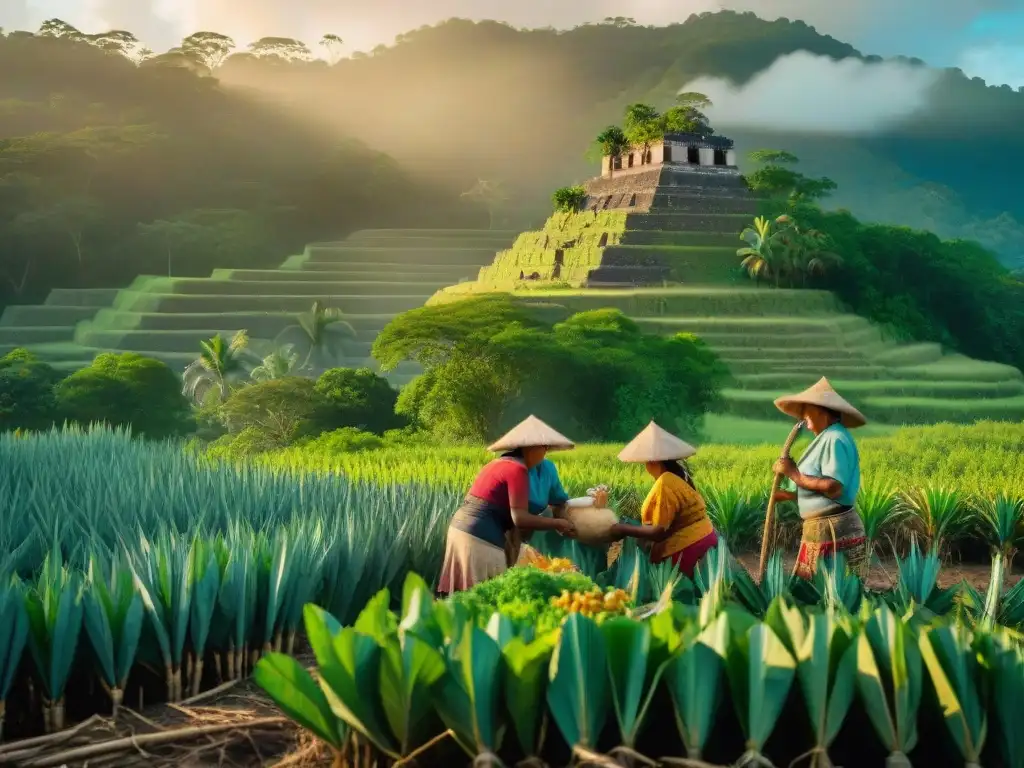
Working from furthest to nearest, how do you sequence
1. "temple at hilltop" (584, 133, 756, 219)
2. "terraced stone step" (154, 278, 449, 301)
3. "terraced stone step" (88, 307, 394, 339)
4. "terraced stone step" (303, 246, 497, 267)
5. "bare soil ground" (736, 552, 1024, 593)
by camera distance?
"terraced stone step" (303, 246, 497, 267) → "terraced stone step" (154, 278, 449, 301) → "temple at hilltop" (584, 133, 756, 219) → "terraced stone step" (88, 307, 394, 339) → "bare soil ground" (736, 552, 1024, 593)

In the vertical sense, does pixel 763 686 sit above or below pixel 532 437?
below

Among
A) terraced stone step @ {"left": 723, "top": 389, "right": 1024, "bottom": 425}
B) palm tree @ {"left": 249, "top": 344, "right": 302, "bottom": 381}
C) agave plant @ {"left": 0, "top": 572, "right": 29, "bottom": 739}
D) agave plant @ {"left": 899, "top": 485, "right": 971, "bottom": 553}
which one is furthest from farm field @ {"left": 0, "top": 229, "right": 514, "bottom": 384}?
agave plant @ {"left": 0, "top": 572, "right": 29, "bottom": 739}

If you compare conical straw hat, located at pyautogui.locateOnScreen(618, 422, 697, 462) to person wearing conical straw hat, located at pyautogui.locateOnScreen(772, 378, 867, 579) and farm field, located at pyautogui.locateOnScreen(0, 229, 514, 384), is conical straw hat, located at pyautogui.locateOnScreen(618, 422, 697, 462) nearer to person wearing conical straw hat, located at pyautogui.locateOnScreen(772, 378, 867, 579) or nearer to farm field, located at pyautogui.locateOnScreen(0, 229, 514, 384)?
person wearing conical straw hat, located at pyautogui.locateOnScreen(772, 378, 867, 579)

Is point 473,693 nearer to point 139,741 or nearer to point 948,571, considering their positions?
point 139,741

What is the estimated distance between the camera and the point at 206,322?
2806 centimetres

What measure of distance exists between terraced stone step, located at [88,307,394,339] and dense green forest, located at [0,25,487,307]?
2611mm

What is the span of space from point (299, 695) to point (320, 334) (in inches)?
984

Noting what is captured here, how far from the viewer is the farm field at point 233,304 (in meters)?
26.9

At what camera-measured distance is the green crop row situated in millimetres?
2613

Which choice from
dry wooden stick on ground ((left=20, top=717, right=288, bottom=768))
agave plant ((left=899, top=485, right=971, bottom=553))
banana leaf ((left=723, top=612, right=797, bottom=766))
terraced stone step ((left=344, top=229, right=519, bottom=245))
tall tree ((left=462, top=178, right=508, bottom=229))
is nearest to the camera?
banana leaf ((left=723, top=612, right=797, bottom=766))

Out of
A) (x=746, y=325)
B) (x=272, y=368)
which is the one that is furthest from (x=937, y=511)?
(x=272, y=368)

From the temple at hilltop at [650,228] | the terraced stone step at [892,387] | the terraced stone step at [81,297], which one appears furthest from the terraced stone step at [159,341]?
the terraced stone step at [892,387]

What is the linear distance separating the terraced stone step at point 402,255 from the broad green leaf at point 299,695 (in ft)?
102

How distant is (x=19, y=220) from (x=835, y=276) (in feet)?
62.6
